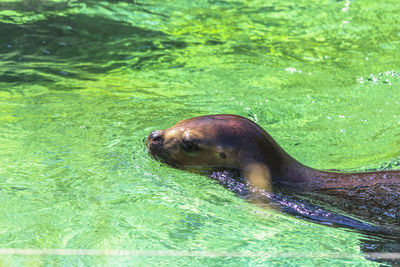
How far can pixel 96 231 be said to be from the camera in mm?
3760

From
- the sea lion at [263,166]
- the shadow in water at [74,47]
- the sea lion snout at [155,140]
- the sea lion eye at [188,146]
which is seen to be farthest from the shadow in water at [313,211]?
the shadow in water at [74,47]

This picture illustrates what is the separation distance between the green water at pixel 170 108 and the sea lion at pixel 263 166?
19 cm

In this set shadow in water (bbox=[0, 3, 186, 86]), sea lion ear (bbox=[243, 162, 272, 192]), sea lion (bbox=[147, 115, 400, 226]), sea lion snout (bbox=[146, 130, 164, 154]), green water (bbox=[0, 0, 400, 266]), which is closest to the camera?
green water (bbox=[0, 0, 400, 266])

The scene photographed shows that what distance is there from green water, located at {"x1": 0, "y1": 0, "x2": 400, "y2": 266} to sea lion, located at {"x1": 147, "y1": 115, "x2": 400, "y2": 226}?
19 cm

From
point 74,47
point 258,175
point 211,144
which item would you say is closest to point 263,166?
point 258,175

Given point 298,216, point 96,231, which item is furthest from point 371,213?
point 96,231

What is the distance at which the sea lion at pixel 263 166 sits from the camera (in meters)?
4.30

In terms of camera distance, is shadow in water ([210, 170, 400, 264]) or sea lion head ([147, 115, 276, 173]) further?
sea lion head ([147, 115, 276, 173])

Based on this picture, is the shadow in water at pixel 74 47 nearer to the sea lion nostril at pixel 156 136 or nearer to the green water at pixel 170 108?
the green water at pixel 170 108

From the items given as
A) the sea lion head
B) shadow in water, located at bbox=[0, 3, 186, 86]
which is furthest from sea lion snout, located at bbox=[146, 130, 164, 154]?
shadow in water, located at bbox=[0, 3, 186, 86]

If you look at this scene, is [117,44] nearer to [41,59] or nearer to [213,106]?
[41,59]

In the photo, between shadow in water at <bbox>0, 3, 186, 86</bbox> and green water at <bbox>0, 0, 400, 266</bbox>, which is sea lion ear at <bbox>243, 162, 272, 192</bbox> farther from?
shadow in water at <bbox>0, 3, 186, 86</bbox>

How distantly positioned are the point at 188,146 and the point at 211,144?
0.65 feet

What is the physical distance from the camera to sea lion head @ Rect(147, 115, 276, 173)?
15.0 ft
